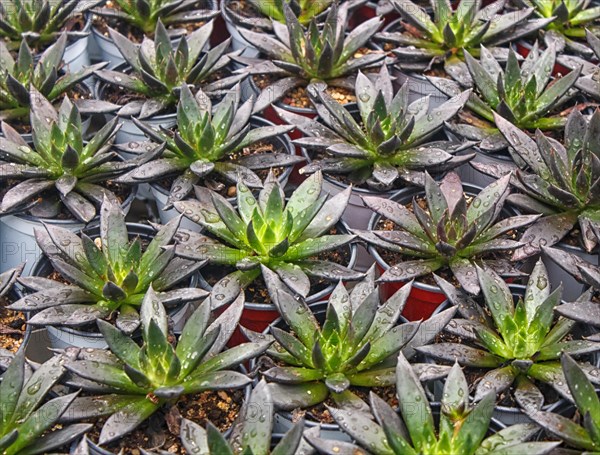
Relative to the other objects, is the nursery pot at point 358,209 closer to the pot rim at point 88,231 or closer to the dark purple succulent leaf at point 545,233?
the dark purple succulent leaf at point 545,233

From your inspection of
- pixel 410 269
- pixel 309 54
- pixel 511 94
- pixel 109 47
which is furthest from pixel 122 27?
pixel 410 269

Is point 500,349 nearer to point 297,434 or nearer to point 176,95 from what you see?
point 297,434

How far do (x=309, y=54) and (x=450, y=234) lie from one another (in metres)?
0.89

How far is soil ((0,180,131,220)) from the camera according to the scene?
7.37ft

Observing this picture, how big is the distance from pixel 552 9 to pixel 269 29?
104 cm

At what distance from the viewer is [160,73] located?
2.51 m

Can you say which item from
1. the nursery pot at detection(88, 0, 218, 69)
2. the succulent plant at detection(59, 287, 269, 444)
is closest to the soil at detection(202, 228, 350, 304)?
the succulent plant at detection(59, 287, 269, 444)

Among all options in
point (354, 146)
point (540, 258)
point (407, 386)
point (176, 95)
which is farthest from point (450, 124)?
point (407, 386)

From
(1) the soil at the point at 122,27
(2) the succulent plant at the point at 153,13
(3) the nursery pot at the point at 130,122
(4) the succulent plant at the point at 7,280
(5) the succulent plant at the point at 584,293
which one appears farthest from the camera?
(1) the soil at the point at 122,27

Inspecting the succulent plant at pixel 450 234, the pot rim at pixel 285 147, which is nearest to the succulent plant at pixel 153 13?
the pot rim at pixel 285 147

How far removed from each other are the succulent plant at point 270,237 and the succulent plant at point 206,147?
14cm

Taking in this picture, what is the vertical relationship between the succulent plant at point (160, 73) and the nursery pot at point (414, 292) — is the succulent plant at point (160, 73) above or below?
above

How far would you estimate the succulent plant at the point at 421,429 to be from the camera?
1526 mm

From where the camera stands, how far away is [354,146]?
7.50 feet
